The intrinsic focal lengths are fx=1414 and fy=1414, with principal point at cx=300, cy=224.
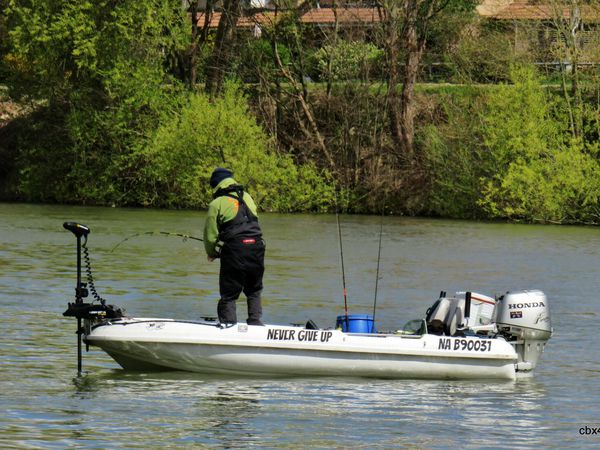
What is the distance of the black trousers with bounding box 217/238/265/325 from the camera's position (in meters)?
12.8

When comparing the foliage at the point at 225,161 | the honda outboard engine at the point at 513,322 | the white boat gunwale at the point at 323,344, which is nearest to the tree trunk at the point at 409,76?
the foliage at the point at 225,161

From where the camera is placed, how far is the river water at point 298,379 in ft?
35.7

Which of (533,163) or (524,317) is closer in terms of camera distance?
(524,317)

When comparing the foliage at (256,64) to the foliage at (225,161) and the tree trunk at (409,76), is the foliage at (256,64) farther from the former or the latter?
the tree trunk at (409,76)

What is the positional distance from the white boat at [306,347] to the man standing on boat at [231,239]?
1.17ft

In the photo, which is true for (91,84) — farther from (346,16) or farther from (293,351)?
(293,351)

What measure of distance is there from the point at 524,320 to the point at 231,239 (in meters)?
2.83

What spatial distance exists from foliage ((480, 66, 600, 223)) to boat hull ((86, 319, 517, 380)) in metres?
26.7

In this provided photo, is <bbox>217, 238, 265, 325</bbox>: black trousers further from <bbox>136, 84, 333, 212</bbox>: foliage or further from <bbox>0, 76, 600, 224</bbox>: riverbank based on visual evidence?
<bbox>136, 84, 333, 212</bbox>: foliage

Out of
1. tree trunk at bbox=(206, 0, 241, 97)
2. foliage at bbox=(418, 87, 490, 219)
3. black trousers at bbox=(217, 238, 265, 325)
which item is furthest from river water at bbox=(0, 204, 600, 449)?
tree trunk at bbox=(206, 0, 241, 97)

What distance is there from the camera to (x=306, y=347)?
1273cm

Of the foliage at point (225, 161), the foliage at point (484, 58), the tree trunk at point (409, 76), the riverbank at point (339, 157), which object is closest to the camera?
the riverbank at point (339, 157)

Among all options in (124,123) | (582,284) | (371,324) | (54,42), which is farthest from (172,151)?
(371,324)

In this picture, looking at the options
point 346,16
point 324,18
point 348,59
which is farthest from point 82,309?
point 324,18
